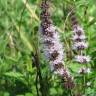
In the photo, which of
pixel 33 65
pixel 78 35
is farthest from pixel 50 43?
pixel 33 65

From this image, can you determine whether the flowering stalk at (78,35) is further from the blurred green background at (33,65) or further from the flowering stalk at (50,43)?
the flowering stalk at (50,43)

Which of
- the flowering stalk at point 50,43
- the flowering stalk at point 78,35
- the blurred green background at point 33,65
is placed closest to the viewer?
the flowering stalk at point 50,43

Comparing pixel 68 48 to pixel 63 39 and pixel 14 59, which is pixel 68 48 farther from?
pixel 14 59

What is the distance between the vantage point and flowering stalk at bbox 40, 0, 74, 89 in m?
1.99

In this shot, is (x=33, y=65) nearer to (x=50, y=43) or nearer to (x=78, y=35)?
(x=78, y=35)

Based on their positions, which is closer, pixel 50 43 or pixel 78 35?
pixel 50 43

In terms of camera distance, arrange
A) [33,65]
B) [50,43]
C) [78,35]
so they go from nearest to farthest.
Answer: [50,43] → [78,35] → [33,65]

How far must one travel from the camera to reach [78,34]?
2268mm

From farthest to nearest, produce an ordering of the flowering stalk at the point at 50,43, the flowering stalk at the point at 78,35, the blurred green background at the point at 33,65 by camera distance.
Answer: the blurred green background at the point at 33,65, the flowering stalk at the point at 78,35, the flowering stalk at the point at 50,43

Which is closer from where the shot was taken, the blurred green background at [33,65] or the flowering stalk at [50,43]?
the flowering stalk at [50,43]

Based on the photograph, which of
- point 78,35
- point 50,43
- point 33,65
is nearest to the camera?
point 50,43

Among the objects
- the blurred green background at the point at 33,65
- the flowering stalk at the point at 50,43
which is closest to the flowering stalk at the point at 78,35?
the blurred green background at the point at 33,65

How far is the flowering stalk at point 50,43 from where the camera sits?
1.99m

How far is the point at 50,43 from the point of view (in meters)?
2.00
